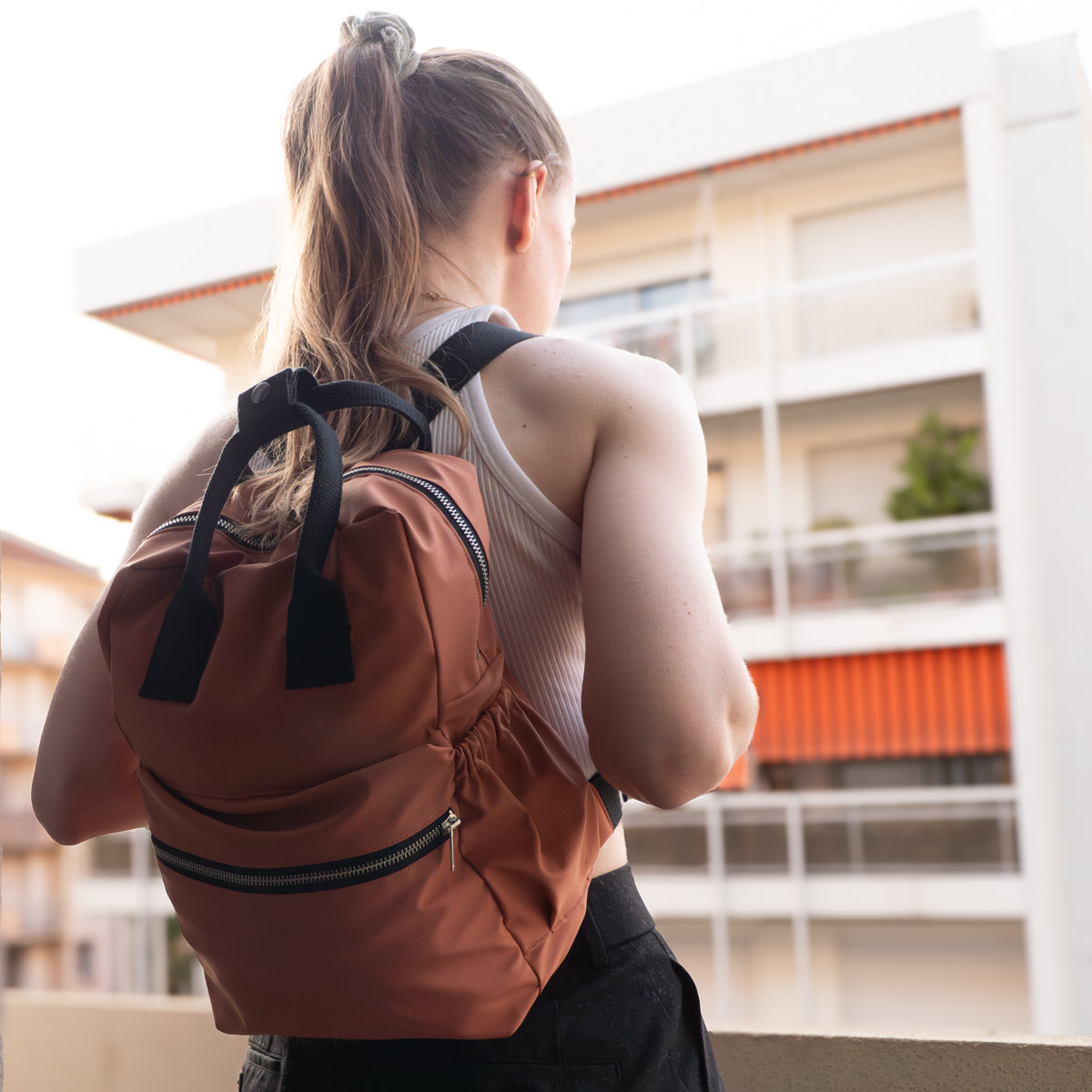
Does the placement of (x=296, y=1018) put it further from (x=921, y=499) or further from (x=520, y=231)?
(x=921, y=499)

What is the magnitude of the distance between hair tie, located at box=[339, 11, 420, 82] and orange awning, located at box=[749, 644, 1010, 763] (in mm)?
7748

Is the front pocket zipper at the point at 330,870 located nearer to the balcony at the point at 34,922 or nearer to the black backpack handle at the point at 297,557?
the black backpack handle at the point at 297,557

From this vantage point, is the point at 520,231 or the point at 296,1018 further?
the point at 520,231

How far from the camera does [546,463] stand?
1.87 feet

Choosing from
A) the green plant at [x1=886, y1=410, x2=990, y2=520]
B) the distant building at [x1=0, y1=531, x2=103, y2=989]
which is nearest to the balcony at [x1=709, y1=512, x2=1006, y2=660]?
the green plant at [x1=886, y1=410, x2=990, y2=520]

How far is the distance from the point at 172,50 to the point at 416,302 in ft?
13.7

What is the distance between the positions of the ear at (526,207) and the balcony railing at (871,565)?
795cm

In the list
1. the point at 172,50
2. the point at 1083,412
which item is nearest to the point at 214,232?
the point at 172,50

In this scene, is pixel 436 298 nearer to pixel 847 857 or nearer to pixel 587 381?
pixel 587 381

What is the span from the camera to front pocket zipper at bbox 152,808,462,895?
461 millimetres

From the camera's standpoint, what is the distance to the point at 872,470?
888 cm

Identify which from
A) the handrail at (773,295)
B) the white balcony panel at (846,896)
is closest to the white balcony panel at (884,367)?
the handrail at (773,295)

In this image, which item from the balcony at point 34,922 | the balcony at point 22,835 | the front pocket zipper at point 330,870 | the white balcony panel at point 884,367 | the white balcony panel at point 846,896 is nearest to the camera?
the front pocket zipper at point 330,870

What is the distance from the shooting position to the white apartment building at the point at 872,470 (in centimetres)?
771
